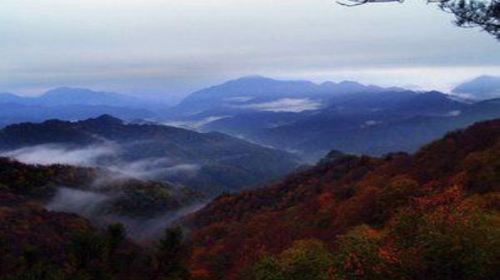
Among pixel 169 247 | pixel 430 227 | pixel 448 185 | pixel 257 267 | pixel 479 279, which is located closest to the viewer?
pixel 479 279

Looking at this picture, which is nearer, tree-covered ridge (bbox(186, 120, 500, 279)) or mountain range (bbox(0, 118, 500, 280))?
tree-covered ridge (bbox(186, 120, 500, 279))

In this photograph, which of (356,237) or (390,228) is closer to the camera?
(356,237)

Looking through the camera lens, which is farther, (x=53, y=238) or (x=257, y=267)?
(x=53, y=238)

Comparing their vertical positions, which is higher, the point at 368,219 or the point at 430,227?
the point at 430,227

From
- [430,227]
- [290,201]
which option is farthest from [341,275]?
[290,201]

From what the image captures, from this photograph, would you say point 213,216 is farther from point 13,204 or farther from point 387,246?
point 387,246

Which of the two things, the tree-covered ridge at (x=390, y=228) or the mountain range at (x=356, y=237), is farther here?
the mountain range at (x=356, y=237)

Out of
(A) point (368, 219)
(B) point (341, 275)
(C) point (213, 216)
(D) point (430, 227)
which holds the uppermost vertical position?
(D) point (430, 227)

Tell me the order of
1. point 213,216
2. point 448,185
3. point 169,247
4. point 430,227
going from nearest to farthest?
point 430,227, point 169,247, point 448,185, point 213,216
